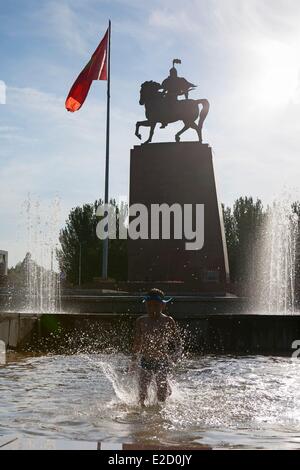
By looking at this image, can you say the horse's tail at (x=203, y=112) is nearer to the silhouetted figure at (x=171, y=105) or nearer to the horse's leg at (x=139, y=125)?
the silhouetted figure at (x=171, y=105)

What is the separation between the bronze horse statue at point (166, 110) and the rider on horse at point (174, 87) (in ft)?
0.13

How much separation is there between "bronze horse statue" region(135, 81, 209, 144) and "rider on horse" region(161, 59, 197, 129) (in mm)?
40

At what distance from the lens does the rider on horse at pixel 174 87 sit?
88.2 ft

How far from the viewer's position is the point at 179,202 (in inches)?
1022

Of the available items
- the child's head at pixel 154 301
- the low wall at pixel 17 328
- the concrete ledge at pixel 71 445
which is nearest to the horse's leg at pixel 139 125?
the low wall at pixel 17 328

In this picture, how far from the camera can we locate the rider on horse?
2689 cm

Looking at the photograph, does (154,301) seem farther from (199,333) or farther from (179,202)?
(179,202)

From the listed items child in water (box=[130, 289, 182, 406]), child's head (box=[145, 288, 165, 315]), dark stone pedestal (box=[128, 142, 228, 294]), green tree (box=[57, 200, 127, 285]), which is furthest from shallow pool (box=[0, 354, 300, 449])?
green tree (box=[57, 200, 127, 285])

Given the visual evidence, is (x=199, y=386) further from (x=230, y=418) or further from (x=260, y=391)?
(x=230, y=418)

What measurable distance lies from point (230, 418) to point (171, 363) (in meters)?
0.76

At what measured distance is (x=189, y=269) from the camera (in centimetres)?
2566

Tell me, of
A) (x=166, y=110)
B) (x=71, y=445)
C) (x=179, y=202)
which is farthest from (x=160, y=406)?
(x=166, y=110)

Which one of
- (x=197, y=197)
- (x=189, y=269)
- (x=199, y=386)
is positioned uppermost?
(x=197, y=197)
